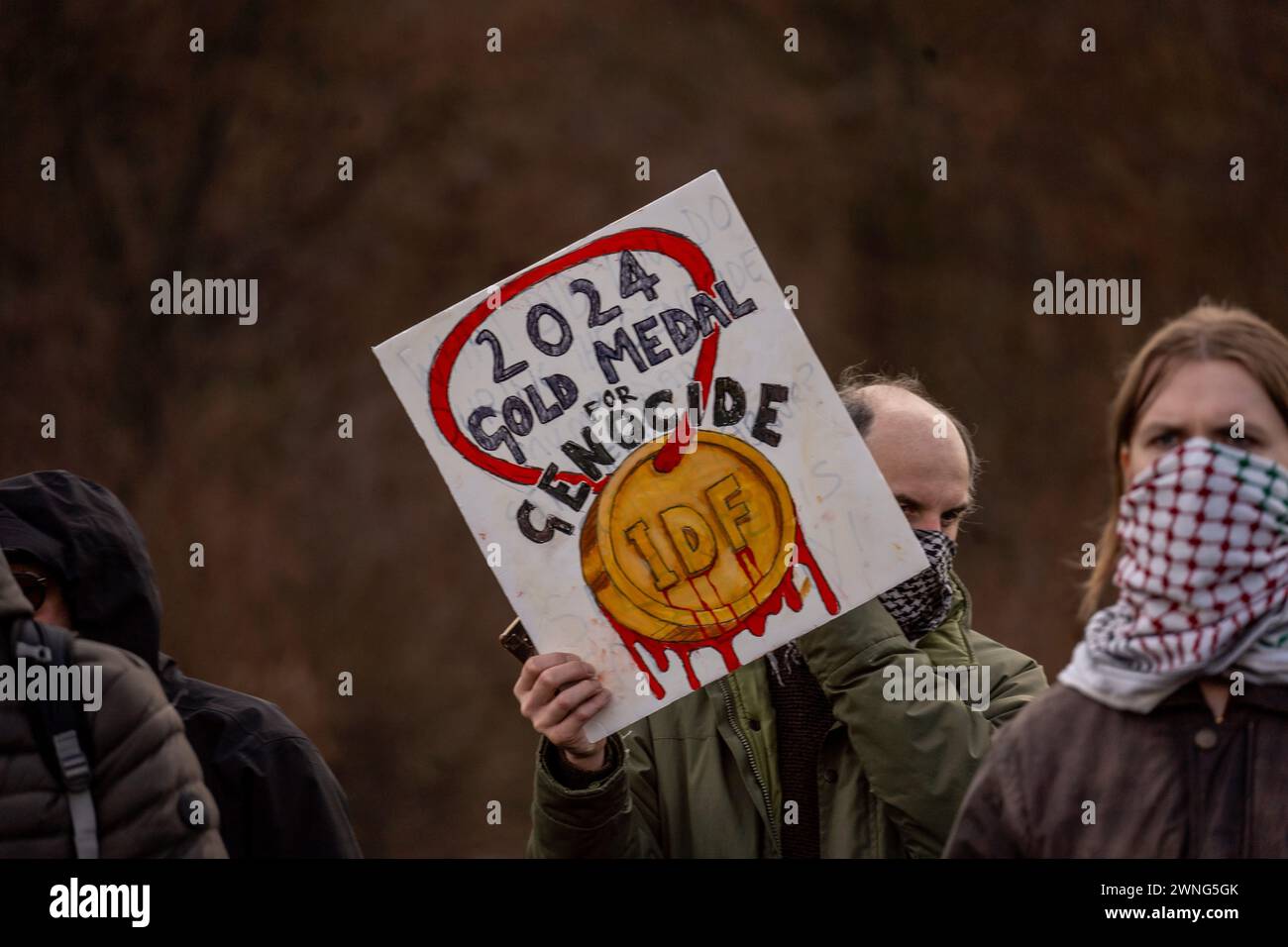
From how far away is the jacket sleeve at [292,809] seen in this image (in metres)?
2.63

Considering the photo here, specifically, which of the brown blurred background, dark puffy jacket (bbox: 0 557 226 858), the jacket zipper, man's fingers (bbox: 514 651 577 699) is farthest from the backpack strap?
the brown blurred background

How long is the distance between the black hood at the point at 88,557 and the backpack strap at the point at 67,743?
393 millimetres

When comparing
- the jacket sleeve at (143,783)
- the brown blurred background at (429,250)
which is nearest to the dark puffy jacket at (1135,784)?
the jacket sleeve at (143,783)

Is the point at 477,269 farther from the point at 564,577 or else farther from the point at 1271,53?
the point at 564,577

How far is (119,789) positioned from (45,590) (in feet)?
1.98

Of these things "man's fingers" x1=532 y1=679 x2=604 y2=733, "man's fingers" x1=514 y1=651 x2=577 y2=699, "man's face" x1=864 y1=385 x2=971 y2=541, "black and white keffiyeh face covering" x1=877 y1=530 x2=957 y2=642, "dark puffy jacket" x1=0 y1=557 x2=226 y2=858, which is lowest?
"dark puffy jacket" x1=0 y1=557 x2=226 y2=858

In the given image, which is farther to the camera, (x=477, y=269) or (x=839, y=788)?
(x=477, y=269)

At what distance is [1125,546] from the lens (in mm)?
1915

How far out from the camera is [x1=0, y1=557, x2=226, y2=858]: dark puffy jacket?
2.19 metres

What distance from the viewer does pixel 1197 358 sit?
1.91 metres

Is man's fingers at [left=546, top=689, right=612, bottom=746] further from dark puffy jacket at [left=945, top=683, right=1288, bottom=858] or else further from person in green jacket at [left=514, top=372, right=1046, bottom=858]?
dark puffy jacket at [left=945, top=683, right=1288, bottom=858]

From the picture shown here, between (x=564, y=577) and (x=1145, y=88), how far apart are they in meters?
4.44

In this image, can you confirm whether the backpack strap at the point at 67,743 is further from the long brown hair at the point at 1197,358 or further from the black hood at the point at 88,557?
the long brown hair at the point at 1197,358
